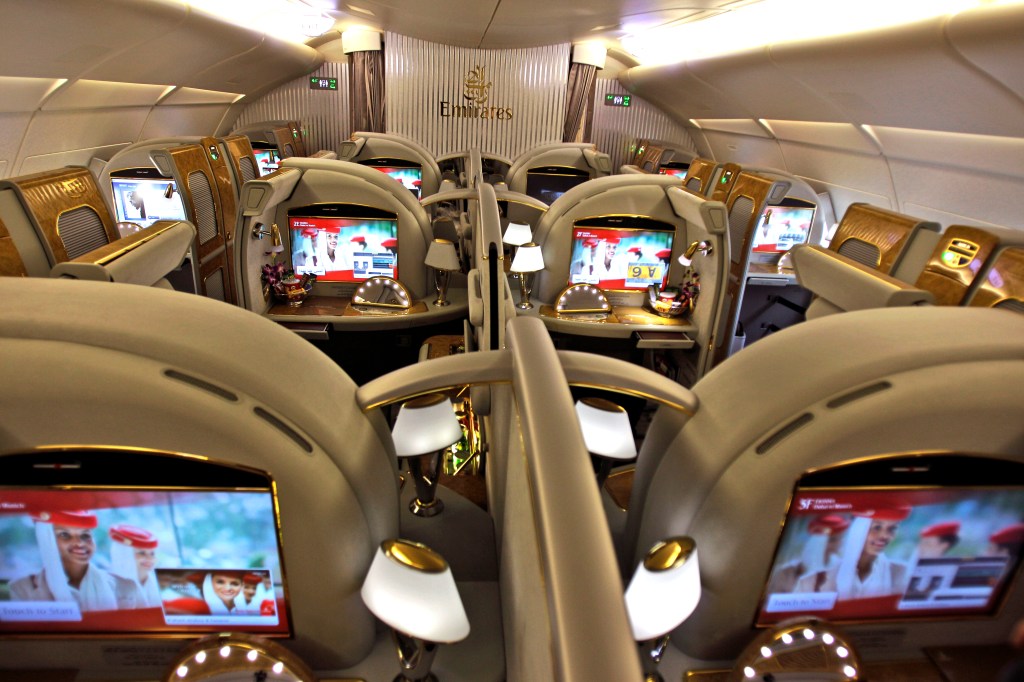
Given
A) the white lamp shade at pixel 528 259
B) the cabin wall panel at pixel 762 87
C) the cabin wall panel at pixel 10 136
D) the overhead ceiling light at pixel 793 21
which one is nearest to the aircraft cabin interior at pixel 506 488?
the white lamp shade at pixel 528 259

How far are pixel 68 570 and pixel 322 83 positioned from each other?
41.5 feet

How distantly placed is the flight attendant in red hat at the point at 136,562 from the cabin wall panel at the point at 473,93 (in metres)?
11.3

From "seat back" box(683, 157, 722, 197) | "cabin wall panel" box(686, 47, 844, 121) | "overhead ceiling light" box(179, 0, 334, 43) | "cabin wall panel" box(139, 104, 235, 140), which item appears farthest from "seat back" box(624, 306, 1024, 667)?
"cabin wall panel" box(139, 104, 235, 140)

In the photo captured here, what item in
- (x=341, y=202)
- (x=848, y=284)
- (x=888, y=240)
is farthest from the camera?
(x=341, y=202)

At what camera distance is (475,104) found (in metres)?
11.8

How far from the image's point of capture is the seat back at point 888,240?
320 cm

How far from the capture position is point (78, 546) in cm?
123

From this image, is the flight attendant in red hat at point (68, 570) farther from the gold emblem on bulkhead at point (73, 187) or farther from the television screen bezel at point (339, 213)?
the television screen bezel at point (339, 213)

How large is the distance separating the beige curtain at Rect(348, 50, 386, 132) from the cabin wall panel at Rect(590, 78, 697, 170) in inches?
183

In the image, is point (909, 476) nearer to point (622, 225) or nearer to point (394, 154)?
point (622, 225)

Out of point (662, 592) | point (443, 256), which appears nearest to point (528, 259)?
point (443, 256)

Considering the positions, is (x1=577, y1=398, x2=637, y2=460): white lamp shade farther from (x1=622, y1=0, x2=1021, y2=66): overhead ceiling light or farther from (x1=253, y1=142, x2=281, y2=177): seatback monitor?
(x1=253, y1=142, x2=281, y2=177): seatback monitor

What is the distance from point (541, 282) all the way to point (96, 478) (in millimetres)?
3653

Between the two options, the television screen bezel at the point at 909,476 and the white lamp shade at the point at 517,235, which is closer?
the television screen bezel at the point at 909,476
